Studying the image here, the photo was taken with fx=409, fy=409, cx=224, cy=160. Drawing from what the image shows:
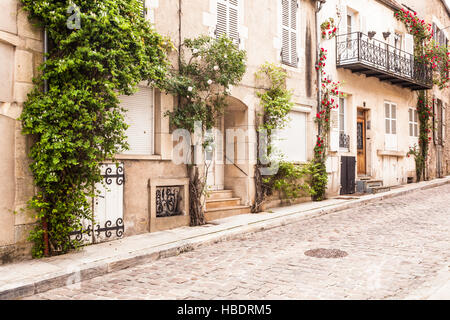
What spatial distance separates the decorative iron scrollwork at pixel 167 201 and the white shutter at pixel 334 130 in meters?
5.72

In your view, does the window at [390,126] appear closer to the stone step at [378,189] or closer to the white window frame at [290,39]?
the stone step at [378,189]

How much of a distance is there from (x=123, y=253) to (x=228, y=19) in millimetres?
5768

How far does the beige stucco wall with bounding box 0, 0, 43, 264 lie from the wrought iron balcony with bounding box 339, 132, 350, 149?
950 cm

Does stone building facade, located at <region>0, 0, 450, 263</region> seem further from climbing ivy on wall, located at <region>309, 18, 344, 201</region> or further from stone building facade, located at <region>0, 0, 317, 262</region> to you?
climbing ivy on wall, located at <region>309, 18, 344, 201</region>

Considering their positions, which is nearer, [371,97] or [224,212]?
[224,212]

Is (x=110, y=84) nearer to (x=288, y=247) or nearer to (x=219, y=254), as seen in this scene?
(x=219, y=254)

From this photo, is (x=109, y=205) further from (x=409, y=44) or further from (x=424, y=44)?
(x=424, y=44)

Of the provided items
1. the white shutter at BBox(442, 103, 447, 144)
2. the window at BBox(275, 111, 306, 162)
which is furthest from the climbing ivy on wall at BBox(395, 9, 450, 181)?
the window at BBox(275, 111, 306, 162)

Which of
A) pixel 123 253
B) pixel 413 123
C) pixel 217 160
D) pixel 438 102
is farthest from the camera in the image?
pixel 438 102

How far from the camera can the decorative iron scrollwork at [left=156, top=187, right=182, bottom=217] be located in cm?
762

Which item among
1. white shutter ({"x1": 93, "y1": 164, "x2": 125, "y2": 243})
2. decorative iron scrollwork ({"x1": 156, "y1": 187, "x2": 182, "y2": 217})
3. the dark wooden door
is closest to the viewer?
white shutter ({"x1": 93, "y1": 164, "x2": 125, "y2": 243})

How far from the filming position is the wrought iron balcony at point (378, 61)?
487 inches

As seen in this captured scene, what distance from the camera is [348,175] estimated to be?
1270cm

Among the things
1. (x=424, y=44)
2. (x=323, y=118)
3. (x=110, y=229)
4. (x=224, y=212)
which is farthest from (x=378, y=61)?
(x=110, y=229)
